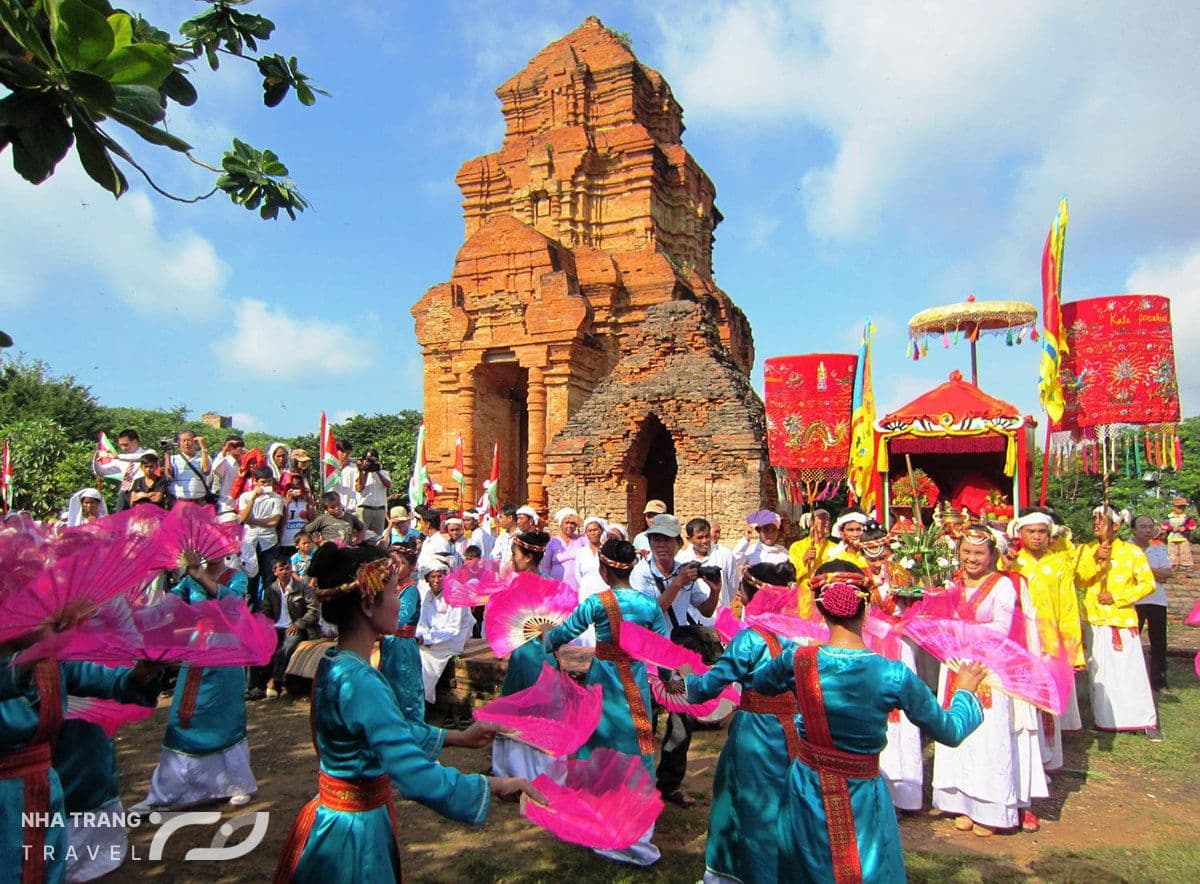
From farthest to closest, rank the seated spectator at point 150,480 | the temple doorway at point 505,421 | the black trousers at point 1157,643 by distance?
the temple doorway at point 505,421, the black trousers at point 1157,643, the seated spectator at point 150,480

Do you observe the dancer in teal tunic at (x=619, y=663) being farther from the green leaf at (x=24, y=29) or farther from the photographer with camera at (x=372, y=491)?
the photographer with camera at (x=372, y=491)

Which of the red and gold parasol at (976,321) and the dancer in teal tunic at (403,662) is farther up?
the red and gold parasol at (976,321)

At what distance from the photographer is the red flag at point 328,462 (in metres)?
10.5

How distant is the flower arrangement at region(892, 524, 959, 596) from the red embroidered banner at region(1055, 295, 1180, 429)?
3.87 meters

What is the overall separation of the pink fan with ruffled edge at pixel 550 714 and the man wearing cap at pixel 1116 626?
5820 millimetres

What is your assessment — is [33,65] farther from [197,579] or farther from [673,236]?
[673,236]

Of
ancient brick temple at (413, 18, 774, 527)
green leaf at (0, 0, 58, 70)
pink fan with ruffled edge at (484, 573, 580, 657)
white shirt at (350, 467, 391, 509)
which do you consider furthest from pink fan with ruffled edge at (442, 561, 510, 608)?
ancient brick temple at (413, 18, 774, 527)

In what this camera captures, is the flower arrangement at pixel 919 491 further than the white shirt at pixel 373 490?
Yes

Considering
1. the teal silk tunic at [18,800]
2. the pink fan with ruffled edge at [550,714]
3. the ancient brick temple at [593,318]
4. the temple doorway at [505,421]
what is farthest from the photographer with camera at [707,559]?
the temple doorway at [505,421]

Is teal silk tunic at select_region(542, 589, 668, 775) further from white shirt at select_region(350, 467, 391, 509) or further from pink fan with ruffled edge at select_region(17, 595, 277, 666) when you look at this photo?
white shirt at select_region(350, 467, 391, 509)

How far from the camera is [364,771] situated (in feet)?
6.98

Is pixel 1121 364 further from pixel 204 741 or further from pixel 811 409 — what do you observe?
pixel 204 741

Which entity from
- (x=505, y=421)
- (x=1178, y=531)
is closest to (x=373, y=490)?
(x=505, y=421)

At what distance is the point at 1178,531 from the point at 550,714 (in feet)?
33.3
